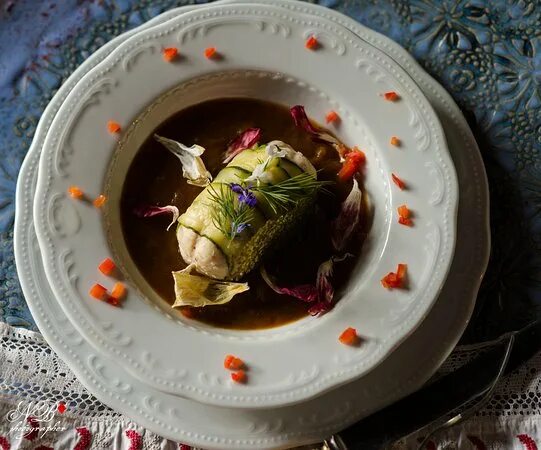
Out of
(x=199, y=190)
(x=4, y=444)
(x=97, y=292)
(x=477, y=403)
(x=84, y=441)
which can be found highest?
(x=199, y=190)

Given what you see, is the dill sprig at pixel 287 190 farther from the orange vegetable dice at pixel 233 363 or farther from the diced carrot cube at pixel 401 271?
the orange vegetable dice at pixel 233 363

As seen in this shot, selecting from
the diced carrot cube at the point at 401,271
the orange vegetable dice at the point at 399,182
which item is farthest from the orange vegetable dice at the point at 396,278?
the orange vegetable dice at the point at 399,182

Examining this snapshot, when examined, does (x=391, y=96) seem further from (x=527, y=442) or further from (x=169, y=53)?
(x=527, y=442)

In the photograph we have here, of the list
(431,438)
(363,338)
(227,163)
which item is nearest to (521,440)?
(431,438)

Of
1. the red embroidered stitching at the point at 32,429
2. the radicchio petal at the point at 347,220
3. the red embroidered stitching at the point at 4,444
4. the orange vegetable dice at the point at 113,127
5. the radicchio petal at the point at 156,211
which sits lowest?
the red embroidered stitching at the point at 4,444

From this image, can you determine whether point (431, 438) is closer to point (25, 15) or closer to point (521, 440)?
point (521, 440)

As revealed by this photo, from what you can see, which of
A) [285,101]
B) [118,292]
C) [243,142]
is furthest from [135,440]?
[285,101]

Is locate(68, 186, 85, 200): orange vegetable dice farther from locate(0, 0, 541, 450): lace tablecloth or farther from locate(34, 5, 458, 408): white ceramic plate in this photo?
locate(0, 0, 541, 450): lace tablecloth
